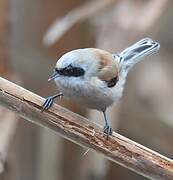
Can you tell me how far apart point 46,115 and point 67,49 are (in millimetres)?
1353

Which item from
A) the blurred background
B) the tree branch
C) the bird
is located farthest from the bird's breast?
the blurred background

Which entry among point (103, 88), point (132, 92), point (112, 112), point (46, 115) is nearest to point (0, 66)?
point (112, 112)

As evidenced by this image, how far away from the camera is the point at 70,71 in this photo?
1.45 m

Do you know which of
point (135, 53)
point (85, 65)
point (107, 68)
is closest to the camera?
point (85, 65)

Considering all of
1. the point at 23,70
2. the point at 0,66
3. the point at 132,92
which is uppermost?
the point at 132,92

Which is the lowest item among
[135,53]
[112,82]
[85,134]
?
[85,134]

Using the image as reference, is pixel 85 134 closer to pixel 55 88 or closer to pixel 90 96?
pixel 90 96

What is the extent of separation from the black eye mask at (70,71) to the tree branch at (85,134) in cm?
11

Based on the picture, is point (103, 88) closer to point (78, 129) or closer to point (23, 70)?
point (78, 129)

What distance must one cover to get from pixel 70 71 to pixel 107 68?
20 centimetres

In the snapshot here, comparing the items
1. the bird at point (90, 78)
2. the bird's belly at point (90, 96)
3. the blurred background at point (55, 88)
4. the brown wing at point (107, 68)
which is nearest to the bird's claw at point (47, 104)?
the bird at point (90, 78)

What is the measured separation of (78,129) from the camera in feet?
4.48

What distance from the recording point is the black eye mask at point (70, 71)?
4.72 feet

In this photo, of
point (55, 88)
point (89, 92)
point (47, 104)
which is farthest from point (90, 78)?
point (55, 88)
